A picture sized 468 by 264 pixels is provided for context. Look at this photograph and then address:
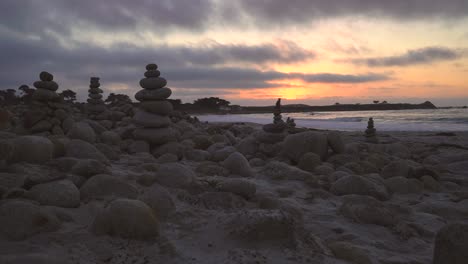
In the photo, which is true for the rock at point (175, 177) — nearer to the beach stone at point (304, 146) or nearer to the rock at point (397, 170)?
the beach stone at point (304, 146)

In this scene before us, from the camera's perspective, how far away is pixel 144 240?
2.92 meters

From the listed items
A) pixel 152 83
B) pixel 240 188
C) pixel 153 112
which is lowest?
pixel 240 188

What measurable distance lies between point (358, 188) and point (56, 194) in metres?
3.85

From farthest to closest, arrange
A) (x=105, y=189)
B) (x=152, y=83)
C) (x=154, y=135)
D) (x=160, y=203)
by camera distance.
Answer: (x=152, y=83), (x=154, y=135), (x=105, y=189), (x=160, y=203)

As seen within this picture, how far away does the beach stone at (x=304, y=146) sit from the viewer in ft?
25.8

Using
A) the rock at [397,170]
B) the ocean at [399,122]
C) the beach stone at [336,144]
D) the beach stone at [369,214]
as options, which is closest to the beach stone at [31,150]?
the beach stone at [369,214]

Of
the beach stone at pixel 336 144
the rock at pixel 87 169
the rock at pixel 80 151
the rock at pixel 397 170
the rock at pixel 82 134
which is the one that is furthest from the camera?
the beach stone at pixel 336 144

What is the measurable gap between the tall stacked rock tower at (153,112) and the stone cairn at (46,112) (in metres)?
1.97

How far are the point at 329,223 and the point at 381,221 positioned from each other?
56 centimetres

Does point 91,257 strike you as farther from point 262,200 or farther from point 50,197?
point 262,200

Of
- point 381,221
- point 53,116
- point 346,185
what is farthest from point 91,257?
point 53,116

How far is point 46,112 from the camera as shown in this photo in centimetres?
903

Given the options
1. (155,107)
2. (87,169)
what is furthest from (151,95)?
(87,169)

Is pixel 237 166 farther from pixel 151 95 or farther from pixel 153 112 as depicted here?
pixel 151 95
